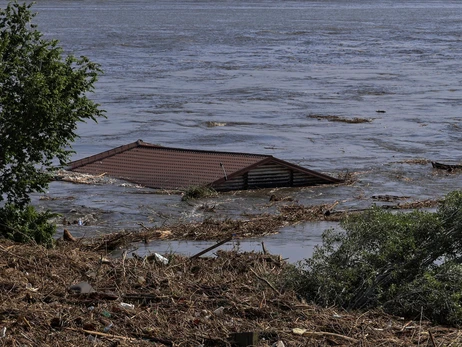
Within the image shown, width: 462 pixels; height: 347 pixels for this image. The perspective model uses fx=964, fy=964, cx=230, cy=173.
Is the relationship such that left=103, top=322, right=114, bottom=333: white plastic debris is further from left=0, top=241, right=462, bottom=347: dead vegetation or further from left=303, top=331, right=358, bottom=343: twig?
left=303, top=331, right=358, bottom=343: twig

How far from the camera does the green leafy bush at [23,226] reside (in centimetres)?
1056

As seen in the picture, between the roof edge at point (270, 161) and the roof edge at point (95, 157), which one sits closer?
the roof edge at point (270, 161)

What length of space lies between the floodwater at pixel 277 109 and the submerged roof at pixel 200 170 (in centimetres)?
29

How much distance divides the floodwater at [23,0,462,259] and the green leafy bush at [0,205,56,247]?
52.7 inches

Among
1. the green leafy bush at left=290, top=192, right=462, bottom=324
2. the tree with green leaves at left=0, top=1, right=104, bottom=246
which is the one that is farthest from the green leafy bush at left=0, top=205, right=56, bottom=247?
the green leafy bush at left=290, top=192, right=462, bottom=324

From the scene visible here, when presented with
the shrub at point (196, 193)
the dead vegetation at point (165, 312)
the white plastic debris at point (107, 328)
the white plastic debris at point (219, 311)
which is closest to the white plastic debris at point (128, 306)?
the dead vegetation at point (165, 312)

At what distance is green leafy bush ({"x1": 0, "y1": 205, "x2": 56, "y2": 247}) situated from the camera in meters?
10.6

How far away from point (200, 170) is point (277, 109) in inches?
392

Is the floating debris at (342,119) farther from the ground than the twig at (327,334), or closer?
closer

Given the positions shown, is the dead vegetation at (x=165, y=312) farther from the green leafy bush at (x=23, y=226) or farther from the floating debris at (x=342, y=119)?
the floating debris at (x=342, y=119)

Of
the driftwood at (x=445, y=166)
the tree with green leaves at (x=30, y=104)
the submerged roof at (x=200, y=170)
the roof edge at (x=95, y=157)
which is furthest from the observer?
the driftwood at (x=445, y=166)

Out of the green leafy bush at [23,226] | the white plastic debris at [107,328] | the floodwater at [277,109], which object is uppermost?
the white plastic debris at [107,328]

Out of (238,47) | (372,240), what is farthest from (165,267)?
(238,47)

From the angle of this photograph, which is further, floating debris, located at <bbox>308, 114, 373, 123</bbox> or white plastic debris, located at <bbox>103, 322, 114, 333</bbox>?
floating debris, located at <bbox>308, 114, 373, 123</bbox>
